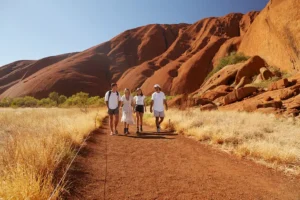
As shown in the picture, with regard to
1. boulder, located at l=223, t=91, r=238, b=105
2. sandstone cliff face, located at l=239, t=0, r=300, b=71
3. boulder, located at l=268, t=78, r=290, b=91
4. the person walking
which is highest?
sandstone cliff face, located at l=239, t=0, r=300, b=71

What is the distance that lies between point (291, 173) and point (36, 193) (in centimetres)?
497

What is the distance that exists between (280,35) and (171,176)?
31000 mm

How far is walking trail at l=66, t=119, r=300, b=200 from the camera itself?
378 cm

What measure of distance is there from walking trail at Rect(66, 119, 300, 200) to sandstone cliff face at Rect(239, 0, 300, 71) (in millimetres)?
23792

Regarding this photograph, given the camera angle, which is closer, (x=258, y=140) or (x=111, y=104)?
(x=258, y=140)

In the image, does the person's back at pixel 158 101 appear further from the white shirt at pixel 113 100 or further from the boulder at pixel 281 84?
the boulder at pixel 281 84

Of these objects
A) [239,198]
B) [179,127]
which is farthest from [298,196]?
[179,127]

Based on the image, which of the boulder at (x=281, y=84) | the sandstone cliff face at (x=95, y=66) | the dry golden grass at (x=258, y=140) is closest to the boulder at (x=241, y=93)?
the boulder at (x=281, y=84)

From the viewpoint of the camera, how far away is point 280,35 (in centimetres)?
2967

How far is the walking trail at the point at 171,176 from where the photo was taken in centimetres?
378

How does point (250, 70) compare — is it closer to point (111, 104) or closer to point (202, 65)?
point (111, 104)

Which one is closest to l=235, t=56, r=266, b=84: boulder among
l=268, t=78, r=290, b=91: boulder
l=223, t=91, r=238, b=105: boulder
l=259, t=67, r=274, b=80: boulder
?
l=259, t=67, r=274, b=80: boulder

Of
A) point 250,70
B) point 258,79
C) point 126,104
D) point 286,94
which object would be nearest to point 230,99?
point 286,94

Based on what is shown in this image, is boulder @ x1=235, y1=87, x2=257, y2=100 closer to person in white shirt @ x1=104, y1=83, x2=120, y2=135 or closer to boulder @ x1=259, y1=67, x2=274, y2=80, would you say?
boulder @ x1=259, y1=67, x2=274, y2=80
